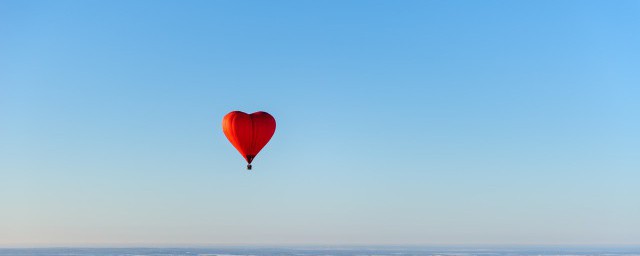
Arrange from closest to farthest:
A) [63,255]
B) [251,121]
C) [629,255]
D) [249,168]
→ [249,168], [251,121], [629,255], [63,255]

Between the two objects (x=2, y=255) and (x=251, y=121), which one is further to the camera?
(x=2, y=255)

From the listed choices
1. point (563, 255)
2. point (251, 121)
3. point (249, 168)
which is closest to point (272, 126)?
point (251, 121)

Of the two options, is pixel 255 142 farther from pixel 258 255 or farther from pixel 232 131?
Answer: pixel 258 255

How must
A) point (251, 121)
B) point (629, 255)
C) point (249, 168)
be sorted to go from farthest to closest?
point (629, 255)
point (251, 121)
point (249, 168)

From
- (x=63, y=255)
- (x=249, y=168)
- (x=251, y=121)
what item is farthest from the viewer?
(x=63, y=255)

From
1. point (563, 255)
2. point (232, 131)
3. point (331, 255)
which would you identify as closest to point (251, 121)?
point (232, 131)

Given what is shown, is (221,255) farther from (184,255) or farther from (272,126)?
(272,126)
